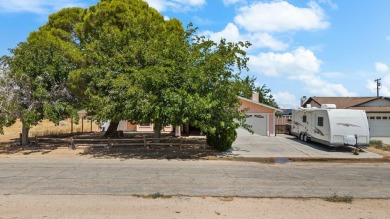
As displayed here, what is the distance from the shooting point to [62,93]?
2055 centimetres

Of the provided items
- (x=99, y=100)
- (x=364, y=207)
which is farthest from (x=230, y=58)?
(x=364, y=207)

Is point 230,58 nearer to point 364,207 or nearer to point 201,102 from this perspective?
point 201,102

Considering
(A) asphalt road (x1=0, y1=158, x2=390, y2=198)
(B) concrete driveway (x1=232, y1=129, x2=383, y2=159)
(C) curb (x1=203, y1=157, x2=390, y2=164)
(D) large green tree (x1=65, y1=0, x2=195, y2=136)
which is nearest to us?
(A) asphalt road (x1=0, y1=158, x2=390, y2=198)

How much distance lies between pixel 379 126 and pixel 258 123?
1167 cm

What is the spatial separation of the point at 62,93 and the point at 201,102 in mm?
8994

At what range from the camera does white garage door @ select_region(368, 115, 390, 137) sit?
33562 mm

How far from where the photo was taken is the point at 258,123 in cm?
3278

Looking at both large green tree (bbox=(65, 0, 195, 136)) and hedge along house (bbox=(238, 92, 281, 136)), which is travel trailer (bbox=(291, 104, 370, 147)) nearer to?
hedge along house (bbox=(238, 92, 281, 136))

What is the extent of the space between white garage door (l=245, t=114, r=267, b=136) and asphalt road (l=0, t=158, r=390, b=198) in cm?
1814

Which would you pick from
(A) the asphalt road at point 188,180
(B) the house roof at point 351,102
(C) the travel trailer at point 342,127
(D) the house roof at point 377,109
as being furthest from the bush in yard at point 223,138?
(B) the house roof at point 351,102

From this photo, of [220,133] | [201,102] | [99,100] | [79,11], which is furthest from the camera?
[79,11]

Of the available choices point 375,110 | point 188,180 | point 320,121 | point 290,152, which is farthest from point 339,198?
point 375,110

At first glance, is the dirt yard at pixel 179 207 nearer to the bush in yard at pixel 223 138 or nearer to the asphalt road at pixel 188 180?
the asphalt road at pixel 188 180

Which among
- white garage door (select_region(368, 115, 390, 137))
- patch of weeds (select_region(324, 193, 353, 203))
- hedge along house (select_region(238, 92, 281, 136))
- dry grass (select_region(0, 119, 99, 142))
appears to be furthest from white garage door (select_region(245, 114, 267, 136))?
patch of weeds (select_region(324, 193, 353, 203))
